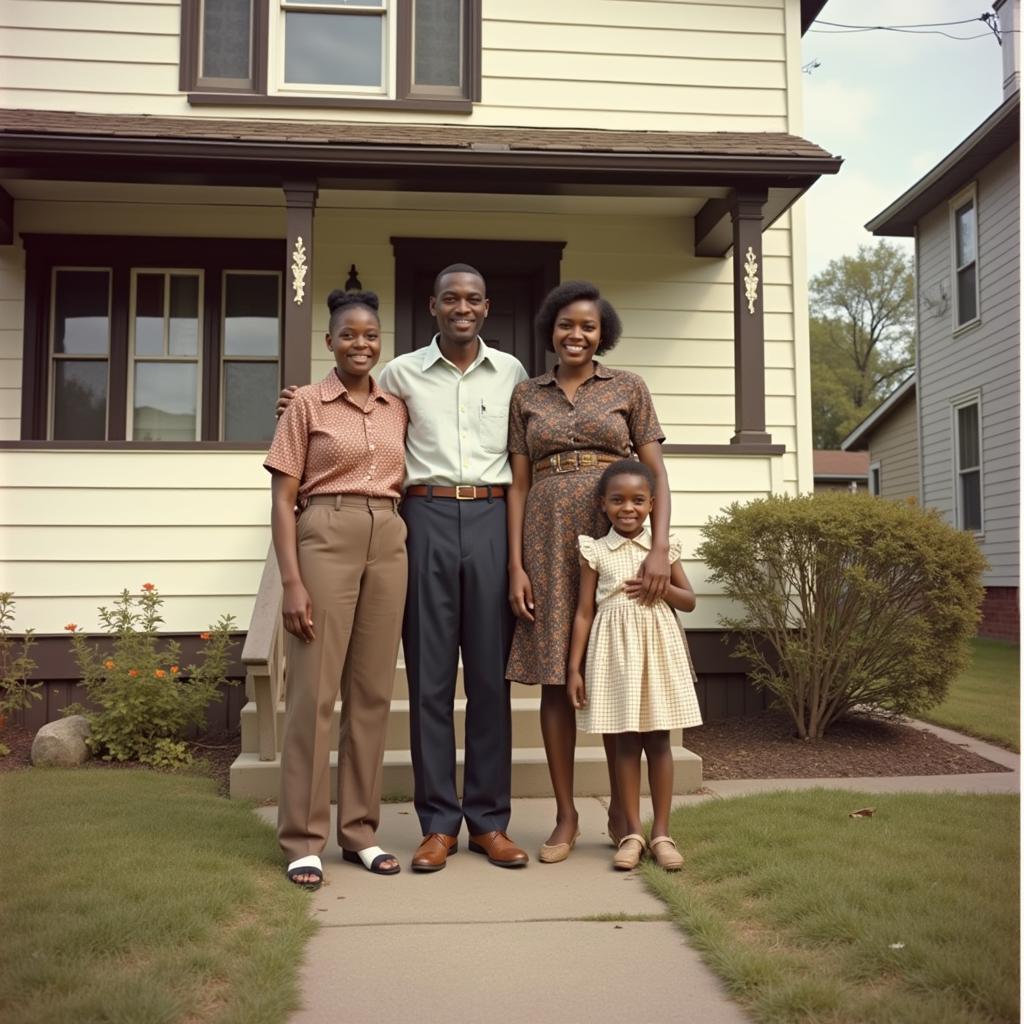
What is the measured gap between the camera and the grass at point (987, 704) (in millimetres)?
6578

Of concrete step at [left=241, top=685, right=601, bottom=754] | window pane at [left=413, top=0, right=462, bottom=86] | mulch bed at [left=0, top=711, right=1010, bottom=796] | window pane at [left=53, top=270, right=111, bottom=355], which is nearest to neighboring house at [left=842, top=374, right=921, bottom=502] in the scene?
window pane at [left=413, top=0, right=462, bottom=86]

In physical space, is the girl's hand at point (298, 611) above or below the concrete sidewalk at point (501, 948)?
above

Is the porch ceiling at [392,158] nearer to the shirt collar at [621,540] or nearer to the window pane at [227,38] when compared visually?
the window pane at [227,38]

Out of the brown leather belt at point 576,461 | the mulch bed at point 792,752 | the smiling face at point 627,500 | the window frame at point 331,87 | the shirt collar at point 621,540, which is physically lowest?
the mulch bed at point 792,752

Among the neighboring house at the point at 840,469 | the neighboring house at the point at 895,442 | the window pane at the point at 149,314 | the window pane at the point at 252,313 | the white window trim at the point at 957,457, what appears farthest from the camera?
the neighboring house at the point at 840,469

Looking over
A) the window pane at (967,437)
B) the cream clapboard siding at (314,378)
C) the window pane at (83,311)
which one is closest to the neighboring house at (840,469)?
the window pane at (967,437)

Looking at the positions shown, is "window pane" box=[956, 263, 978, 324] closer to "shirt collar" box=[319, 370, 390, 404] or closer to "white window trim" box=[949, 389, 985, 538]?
"white window trim" box=[949, 389, 985, 538]

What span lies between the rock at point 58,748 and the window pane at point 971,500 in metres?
12.5

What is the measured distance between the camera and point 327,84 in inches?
311

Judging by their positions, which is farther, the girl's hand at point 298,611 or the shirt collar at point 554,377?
the shirt collar at point 554,377

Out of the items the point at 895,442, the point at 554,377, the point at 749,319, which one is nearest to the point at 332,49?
the point at 749,319

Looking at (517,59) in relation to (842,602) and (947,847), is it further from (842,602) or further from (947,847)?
(947,847)

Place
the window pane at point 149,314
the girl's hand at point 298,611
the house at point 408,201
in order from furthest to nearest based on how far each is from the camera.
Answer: the window pane at point 149,314 → the house at point 408,201 → the girl's hand at point 298,611

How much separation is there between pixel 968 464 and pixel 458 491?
42.9 feet
